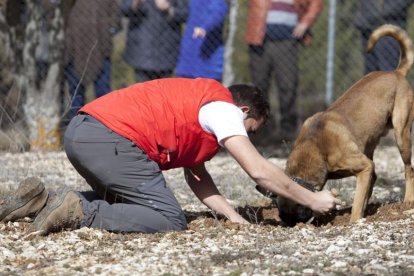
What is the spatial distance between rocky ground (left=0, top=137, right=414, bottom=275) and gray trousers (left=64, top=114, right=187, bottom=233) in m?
0.09

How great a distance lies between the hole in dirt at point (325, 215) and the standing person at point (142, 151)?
49 cm

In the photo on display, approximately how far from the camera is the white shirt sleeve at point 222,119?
5.60 metres

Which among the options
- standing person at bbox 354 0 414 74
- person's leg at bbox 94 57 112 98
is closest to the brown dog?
standing person at bbox 354 0 414 74

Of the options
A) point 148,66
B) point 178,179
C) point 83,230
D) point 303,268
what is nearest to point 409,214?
Answer: point 303,268

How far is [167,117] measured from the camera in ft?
19.4

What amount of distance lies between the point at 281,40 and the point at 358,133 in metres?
4.35

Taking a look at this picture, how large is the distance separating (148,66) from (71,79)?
0.91 m

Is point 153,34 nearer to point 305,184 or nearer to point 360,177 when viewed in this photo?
point 360,177

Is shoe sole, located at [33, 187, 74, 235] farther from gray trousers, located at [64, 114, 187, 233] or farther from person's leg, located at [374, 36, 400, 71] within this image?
person's leg, located at [374, 36, 400, 71]

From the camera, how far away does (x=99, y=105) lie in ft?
20.0

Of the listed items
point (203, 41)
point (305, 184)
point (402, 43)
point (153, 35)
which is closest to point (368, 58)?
point (203, 41)

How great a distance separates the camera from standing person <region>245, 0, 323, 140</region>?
11328mm

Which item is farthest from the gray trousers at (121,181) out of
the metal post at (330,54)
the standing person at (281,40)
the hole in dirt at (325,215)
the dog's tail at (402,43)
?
the metal post at (330,54)

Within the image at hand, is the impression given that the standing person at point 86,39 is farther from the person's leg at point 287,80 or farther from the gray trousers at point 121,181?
the gray trousers at point 121,181
